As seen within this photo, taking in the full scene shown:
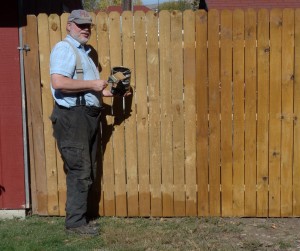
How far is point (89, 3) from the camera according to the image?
35250mm

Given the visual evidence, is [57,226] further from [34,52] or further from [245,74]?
[245,74]

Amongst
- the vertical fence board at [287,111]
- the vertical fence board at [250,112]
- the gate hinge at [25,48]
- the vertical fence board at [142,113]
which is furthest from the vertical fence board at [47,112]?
the vertical fence board at [287,111]

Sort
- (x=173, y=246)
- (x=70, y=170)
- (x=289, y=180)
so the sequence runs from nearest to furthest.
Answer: (x=173, y=246)
(x=70, y=170)
(x=289, y=180)

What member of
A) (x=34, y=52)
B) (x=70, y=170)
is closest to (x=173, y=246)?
(x=70, y=170)

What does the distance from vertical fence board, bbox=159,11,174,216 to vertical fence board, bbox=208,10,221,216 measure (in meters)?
0.40

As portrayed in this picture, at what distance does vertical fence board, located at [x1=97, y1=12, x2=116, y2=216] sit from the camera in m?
5.06

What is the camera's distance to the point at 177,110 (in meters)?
5.17

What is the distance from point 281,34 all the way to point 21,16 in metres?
2.56

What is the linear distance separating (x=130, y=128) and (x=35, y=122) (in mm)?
970

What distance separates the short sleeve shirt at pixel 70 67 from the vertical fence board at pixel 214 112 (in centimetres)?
113

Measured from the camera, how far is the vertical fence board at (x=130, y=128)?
505cm

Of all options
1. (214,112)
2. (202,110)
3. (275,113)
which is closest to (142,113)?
(202,110)

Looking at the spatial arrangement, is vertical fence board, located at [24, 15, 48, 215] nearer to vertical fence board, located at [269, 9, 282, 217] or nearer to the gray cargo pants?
the gray cargo pants

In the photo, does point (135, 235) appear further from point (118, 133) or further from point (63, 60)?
point (63, 60)
